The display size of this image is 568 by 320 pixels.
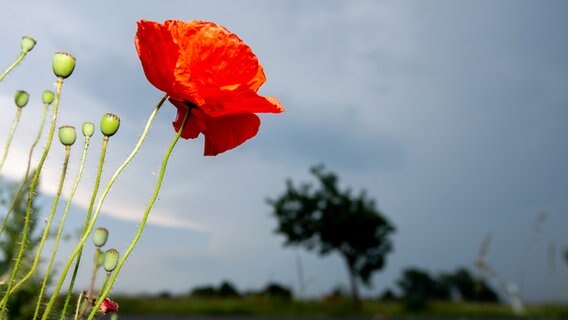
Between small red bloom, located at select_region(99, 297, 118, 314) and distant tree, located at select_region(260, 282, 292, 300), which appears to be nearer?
small red bloom, located at select_region(99, 297, 118, 314)

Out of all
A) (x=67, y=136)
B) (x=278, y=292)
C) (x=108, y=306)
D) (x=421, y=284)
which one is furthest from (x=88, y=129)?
(x=421, y=284)

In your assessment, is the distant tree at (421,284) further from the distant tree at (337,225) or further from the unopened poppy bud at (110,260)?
the unopened poppy bud at (110,260)

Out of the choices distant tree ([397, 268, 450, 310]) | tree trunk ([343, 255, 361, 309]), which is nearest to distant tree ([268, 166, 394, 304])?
tree trunk ([343, 255, 361, 309])

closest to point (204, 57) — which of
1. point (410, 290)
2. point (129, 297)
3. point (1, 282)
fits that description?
point (1, 282)

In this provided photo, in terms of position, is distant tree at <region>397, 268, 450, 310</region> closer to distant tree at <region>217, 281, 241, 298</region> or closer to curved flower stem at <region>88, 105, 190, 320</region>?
distant tree at <region>217, 281, 241, 298</region>

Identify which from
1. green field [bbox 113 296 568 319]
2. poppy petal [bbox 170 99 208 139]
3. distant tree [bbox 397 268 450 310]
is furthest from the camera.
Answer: distant tree [bbox 397 268 450 310]

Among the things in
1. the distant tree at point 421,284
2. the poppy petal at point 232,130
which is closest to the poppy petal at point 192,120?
the poppy petal at point 232,130
